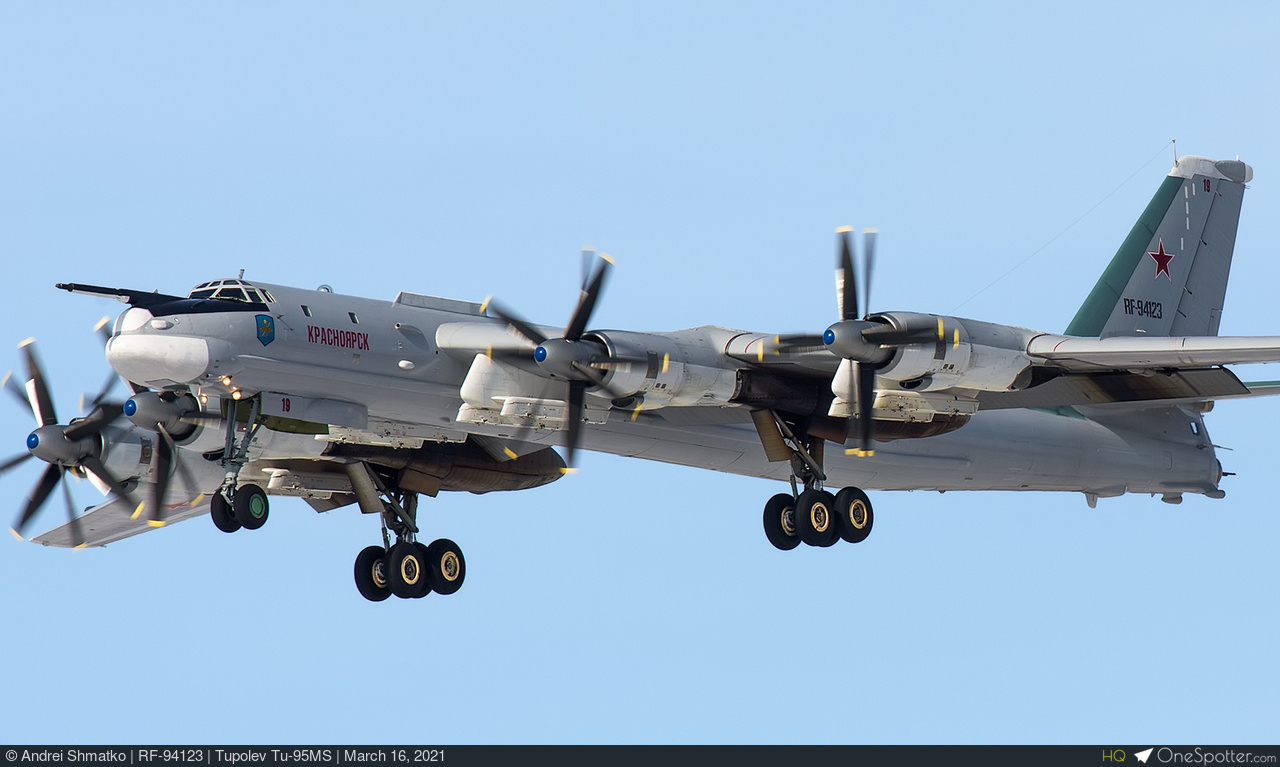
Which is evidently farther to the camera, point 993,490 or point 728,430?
point 993,490

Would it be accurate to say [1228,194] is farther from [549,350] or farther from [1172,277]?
[549,350]

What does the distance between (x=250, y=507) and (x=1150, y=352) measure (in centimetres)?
1385

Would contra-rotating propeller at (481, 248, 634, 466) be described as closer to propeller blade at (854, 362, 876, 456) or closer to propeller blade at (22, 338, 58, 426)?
propeller blade at (854, 362, 876, 456)

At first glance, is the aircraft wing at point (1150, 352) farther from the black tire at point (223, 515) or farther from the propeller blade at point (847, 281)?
the black tire at point (223, 515)

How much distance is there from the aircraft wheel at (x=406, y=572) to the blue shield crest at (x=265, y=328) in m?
6.89

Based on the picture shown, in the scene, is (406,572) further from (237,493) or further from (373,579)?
(237,493)

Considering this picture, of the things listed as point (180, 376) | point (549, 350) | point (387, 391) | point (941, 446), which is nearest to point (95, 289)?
point (180, 376)

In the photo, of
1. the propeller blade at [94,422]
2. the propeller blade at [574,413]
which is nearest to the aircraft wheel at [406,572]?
the propeller blade at [94,422]

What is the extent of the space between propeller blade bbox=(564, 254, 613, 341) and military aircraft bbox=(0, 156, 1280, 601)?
0.03 meters

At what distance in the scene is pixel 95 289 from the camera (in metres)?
25.4

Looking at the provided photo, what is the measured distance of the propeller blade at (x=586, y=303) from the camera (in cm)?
2519

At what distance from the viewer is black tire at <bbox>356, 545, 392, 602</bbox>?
31.7 metres
